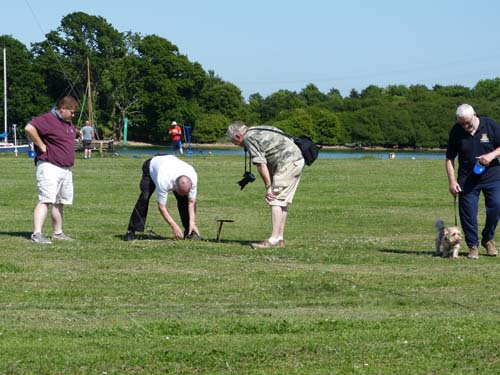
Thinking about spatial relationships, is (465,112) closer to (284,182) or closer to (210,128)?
(284,182)

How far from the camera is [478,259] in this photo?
12836 millimetres

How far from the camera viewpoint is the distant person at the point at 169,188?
1352 centimetres

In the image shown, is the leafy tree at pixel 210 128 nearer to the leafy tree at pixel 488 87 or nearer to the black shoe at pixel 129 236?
the leafy tree at pixel 488 87

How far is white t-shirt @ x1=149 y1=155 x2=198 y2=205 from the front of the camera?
13531 millimetres

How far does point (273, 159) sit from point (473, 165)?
261 cm

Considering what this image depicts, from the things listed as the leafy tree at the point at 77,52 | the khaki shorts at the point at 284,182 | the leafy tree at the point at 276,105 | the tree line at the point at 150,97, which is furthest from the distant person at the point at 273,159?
the leafy tree at the point at 276,105

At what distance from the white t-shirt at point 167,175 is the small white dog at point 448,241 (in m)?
3.32

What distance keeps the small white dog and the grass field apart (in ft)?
0.78

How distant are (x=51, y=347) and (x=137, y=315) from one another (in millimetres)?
1472

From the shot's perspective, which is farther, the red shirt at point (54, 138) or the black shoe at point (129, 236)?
the black shoe at point (129, 236)

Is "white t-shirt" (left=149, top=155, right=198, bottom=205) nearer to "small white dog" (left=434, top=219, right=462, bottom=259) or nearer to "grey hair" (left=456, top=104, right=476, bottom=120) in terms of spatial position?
"small white dog" (left=434, top=219, right=462, bottom=259)

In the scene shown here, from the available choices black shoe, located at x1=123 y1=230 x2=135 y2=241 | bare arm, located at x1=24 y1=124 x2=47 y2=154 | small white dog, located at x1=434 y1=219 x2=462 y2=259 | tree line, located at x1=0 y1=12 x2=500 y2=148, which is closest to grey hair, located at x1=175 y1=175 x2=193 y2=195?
black shoe, located at x1=123 y1=230 x2=135 y2=241

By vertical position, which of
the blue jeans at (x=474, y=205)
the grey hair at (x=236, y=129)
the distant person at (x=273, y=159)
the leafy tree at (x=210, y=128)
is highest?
the grey hair at (x=236, y=129)

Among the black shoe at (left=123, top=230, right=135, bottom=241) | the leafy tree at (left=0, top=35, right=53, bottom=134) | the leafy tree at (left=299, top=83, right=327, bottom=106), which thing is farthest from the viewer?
the leafy tree at (left=299, top=83, right=327, bottom=106)
